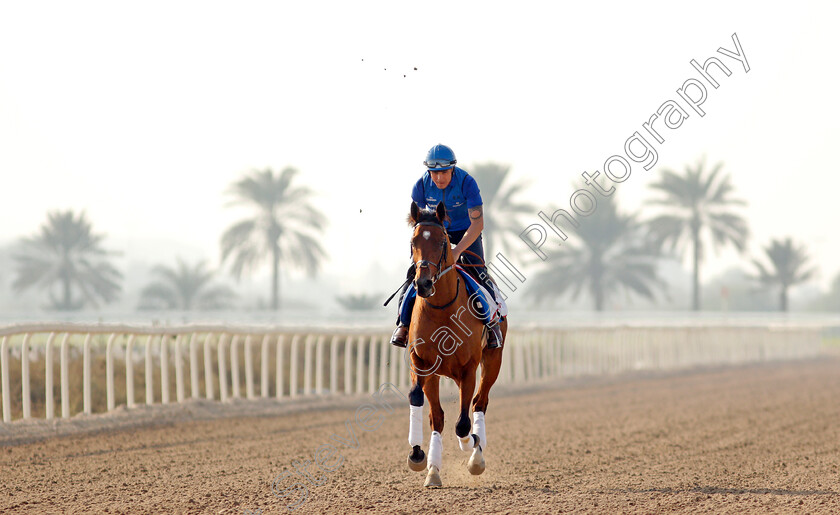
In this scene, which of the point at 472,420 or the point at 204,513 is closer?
the point at 204,513

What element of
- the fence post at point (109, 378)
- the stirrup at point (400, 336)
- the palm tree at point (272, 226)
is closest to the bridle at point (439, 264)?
the stirrup at point (400, 336)

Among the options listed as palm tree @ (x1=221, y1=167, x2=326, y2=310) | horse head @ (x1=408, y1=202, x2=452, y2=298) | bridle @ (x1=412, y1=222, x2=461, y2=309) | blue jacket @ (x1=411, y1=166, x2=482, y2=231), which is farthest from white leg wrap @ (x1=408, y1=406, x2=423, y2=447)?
palm tree @ (x1=221, y1=167, x2=326, y2=310)

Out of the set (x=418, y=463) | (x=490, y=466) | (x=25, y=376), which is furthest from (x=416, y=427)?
(x=25, y=376)

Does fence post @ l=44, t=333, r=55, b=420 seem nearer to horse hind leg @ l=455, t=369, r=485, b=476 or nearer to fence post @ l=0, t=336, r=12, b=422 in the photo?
fence post @ l=0, t=336, r=12, b=422

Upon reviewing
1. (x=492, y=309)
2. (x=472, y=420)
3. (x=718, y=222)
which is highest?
(x=718, y=222)

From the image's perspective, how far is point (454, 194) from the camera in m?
7.73

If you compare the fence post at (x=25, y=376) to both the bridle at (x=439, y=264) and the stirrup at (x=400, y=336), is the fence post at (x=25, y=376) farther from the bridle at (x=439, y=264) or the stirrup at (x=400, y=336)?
the bridle at (x=439, y=264)

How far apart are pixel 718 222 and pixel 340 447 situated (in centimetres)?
4305

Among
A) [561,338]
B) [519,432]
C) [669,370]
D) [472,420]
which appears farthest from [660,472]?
[669,370]

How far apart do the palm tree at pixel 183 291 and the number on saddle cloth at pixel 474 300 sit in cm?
3867

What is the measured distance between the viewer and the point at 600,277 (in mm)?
50094

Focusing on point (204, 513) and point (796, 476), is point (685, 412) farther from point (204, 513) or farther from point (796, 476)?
point (204, 513)

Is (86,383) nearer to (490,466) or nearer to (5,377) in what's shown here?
(5,377)

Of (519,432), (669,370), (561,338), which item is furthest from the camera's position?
(669,370)
